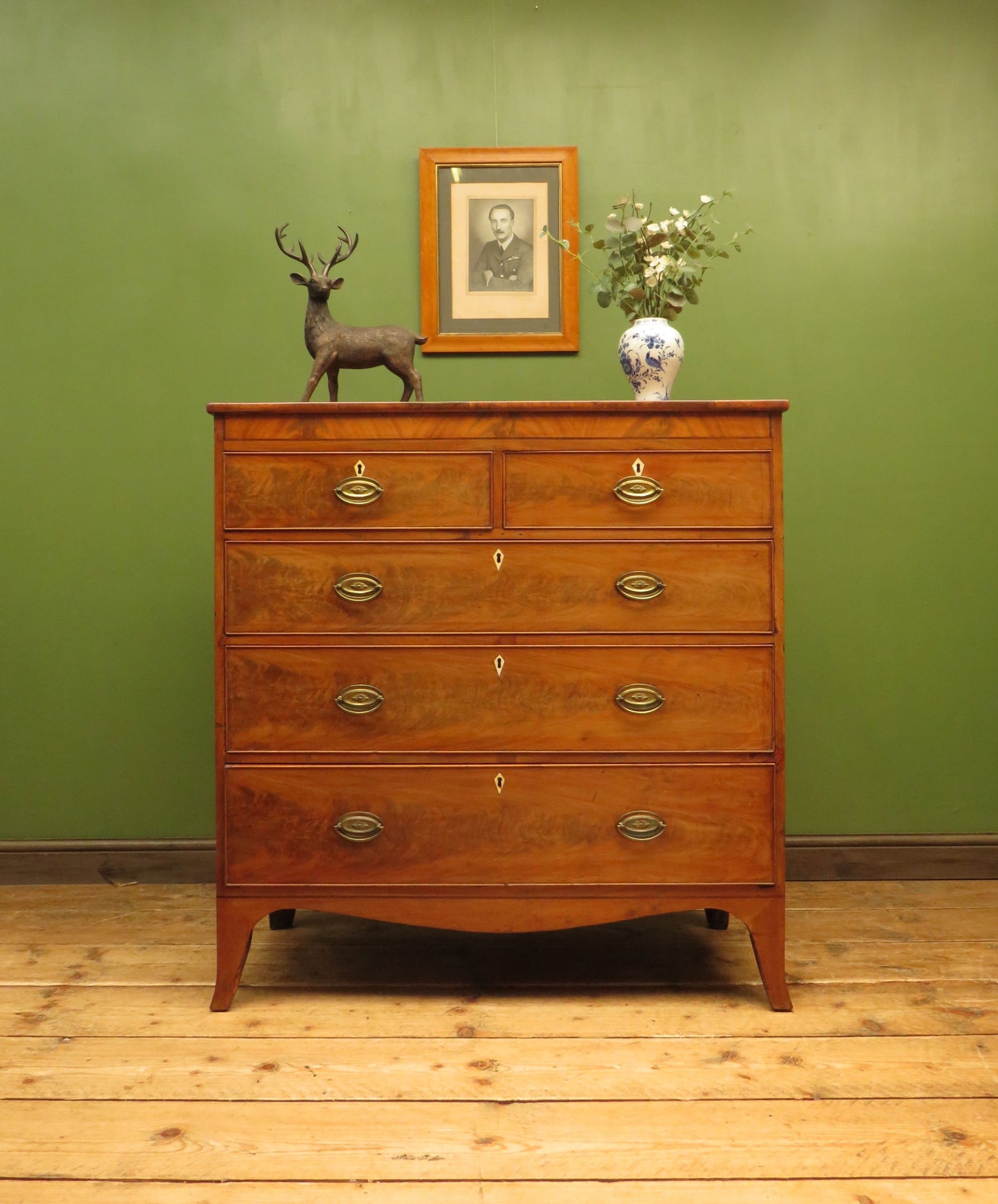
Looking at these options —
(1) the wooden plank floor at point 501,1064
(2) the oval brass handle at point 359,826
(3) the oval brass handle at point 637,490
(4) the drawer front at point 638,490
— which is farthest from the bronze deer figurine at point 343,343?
(1) the wooden plank floor at point 501,1064

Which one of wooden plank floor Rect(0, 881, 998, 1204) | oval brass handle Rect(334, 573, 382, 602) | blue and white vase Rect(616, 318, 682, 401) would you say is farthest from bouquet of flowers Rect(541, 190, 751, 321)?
wooden plank floor Rect(0, 881, 998, 1204)

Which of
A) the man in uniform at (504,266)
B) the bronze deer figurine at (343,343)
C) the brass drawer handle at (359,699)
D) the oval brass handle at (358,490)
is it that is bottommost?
the brass drawer handle at (359,699)

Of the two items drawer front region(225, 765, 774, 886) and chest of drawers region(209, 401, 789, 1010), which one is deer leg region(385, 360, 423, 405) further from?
drawer front region(225, 765, 774, 886)

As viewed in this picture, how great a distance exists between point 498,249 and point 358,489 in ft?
3.54

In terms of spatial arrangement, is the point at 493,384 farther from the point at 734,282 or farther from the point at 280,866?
the point at 280,866

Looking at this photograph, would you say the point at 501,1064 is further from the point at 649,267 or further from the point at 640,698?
the point at 649,267

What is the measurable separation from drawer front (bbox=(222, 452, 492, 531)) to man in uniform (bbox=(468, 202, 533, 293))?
0.93m

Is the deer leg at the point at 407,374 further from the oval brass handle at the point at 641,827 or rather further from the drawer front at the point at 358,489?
the oval brass handle at the point at 641,827

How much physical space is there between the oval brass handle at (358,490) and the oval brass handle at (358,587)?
15 cm

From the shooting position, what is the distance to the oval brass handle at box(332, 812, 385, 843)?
5.95 ft

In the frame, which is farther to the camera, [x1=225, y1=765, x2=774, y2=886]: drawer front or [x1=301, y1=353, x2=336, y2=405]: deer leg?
[x1=301, y1=353, x2=336, y2=405]: deer leg

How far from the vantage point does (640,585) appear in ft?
5.94

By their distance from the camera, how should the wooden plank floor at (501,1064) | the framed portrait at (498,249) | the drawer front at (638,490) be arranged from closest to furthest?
the wooden plank floor at (501,1064) < the drawer front at (638,490) < the framed portrait at (498,249)

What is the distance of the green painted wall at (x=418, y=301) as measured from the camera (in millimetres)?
2510
